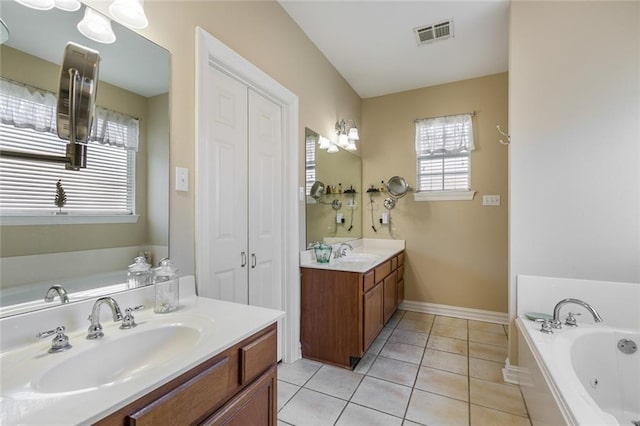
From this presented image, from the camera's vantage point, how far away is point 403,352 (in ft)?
8.25

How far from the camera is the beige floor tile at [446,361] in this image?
7.39ft

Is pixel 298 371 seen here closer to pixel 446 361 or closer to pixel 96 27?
pixel 446 361

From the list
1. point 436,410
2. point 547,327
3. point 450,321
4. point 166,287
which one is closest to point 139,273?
point 166,287

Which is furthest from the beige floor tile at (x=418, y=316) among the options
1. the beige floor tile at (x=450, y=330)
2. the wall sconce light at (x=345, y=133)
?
the wall sconce light at (x=345, y=133)

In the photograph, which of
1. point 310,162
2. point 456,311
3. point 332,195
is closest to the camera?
point 310,162

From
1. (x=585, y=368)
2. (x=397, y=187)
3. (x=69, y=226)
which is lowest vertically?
(x=585, y=368)

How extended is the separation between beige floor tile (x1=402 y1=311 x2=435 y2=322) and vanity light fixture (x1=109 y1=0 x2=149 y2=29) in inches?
136

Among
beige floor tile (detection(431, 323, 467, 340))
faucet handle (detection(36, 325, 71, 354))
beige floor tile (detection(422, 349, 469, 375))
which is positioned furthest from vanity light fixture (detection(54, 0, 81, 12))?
beige floor tile (detection(431, 323, 467, 340))

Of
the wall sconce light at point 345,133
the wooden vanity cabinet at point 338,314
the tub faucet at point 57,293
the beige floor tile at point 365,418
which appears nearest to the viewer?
the tub faucet at point 57,293

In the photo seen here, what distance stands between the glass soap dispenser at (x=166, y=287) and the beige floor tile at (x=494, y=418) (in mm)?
1774

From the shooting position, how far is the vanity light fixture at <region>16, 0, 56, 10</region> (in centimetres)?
93

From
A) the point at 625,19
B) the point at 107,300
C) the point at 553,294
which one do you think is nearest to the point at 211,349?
the point at 107,300

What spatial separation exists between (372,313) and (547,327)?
1.16m

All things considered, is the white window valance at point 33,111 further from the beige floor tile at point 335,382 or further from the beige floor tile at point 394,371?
the beige floor tile at point 394,371
